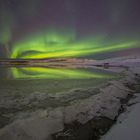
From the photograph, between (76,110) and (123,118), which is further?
(76,110)

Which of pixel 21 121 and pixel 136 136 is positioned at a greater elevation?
pixel 21 121

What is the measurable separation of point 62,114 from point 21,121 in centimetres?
137

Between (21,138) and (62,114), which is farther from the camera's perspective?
(62,114)

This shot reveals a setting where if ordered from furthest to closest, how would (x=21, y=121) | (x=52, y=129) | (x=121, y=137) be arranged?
(x=21, y=121), (x=52, y=129), (x=121, y=137)

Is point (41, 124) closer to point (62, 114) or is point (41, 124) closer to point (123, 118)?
point (62, 114)

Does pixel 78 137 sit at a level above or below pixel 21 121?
below

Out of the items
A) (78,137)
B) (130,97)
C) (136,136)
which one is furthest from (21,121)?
(130,97)

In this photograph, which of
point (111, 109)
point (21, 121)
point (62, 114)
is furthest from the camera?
point (111, 109)

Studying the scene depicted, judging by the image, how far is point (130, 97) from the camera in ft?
25.7

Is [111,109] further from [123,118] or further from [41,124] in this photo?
[41,124]

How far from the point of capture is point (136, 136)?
411 cm

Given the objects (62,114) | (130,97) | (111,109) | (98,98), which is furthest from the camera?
(130,97)

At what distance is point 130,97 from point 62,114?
4.08m

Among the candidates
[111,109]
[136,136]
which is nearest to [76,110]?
[111,109]
